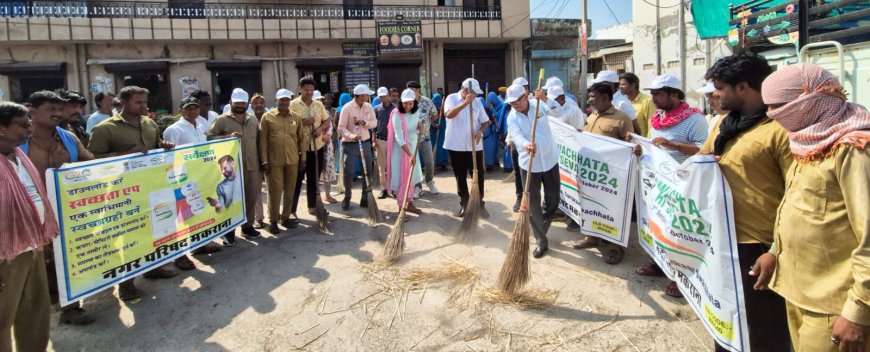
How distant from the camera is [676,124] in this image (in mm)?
3676

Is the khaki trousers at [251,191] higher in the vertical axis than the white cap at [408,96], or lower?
lower

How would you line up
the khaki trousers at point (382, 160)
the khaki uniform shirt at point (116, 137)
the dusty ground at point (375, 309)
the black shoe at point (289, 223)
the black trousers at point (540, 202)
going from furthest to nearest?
1. the khaki trousers at point (382, 160)
2. the black shoe at point (289, 223)
3. the black trousers at point (540, 202)
4. the khaki uniform shirt at point (116, 137)
5. the dusty ground at point (375, 309)

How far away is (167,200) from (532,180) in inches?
135

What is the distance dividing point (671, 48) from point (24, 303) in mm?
16634

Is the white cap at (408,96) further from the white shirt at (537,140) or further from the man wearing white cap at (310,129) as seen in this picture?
the white shirt at (537,140)

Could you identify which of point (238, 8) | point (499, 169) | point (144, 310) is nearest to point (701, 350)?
point (144, 310)

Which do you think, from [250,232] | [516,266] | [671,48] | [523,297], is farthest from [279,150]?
[671,48]

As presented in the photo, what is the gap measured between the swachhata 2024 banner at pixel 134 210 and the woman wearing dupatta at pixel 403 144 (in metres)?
2.22

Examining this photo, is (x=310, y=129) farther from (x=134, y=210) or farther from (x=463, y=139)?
(x=134, y=210)

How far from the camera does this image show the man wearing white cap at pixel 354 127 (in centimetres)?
704

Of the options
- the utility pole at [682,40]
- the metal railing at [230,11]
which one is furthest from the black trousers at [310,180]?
the metal railing at [230,11]

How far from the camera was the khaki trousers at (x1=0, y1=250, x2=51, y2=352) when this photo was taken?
2.69m

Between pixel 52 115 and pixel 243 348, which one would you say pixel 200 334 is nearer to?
pixel 243 348

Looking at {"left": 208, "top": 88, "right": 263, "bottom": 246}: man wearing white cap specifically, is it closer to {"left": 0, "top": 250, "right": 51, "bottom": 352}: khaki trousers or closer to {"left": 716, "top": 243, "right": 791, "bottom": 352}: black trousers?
{"left": 0, "top": 250, "right": 51, "bottom": 352}: khaki trousers
